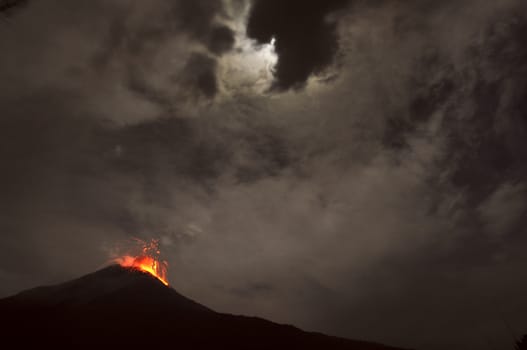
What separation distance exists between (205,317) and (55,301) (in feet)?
82.1

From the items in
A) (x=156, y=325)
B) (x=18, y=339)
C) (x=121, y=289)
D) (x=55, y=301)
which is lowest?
(x=18, y=339)

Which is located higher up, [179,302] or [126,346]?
[179,302]

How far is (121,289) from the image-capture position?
152 ft

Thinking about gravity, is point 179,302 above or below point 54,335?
above

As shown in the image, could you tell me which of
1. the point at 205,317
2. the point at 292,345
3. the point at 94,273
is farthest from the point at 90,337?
the point at 94,273

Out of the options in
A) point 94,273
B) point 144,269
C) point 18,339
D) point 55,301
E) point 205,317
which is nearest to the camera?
point 18,339

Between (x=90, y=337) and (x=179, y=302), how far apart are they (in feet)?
82.5

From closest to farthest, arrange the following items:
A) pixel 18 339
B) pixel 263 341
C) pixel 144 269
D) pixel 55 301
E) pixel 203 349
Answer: pixel 18 339, pixel 203 349, pixel 263 341, pixel 55 301, pixel 144 269

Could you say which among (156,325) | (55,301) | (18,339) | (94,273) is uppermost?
(94,273)

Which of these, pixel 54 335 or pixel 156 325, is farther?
pixel 156 325

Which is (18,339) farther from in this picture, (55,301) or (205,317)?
(55,301)

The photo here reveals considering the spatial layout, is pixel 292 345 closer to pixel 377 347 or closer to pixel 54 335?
pixel 377 347

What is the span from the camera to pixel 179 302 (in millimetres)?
47188

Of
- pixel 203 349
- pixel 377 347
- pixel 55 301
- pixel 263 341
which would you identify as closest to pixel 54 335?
pixel 203 349
